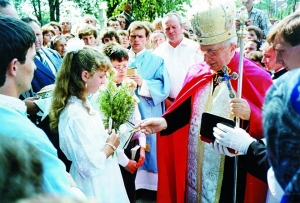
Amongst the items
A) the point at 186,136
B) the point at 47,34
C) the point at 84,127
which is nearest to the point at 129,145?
the point at 186,136

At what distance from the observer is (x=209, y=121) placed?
107 inches

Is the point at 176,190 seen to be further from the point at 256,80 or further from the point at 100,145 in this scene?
the point at 256,80

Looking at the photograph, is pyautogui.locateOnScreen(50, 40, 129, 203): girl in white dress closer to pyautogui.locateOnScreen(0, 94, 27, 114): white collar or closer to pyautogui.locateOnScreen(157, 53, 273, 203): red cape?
pyautogui.locateOnScreen(157, 53, 273, 203): red cape

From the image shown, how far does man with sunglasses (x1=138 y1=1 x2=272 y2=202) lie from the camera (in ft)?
9.47

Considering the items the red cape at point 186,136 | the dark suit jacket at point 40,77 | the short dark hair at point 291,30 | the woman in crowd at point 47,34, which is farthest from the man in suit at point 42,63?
the woman in crowd at point 47,34

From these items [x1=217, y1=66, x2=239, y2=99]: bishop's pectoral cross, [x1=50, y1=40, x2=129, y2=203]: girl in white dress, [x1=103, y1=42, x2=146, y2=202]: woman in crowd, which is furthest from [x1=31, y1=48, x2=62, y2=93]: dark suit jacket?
[x1=217, y1=66, x2=239, y2=99]: bishop's pectoral cross

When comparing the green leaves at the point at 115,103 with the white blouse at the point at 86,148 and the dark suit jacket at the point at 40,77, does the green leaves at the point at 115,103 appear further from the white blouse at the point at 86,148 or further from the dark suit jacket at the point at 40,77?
the dark suit jacket at the point at 40,77

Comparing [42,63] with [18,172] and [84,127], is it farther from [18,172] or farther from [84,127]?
[18,172]

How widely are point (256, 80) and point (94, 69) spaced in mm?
1267

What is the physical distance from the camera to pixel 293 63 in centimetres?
235

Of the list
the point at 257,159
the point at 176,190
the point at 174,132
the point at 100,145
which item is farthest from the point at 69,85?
the point at 257,159

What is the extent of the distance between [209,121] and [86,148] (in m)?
Result: 0.92

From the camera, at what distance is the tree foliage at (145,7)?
504 inches

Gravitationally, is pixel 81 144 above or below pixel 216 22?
below
